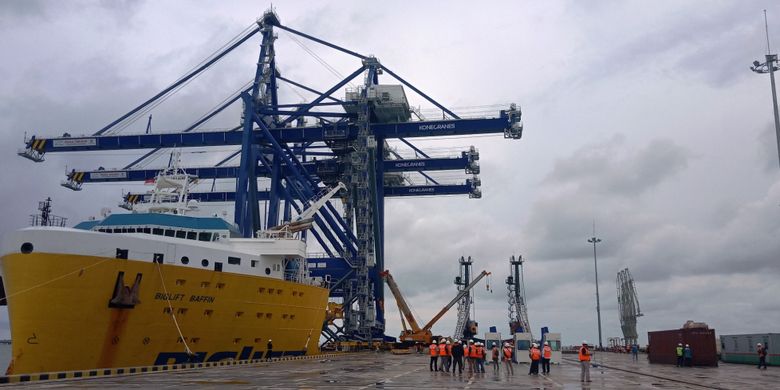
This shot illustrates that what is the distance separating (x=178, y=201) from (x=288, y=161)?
59.1ft

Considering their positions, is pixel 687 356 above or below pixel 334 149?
below

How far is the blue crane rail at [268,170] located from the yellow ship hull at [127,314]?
99.5ft

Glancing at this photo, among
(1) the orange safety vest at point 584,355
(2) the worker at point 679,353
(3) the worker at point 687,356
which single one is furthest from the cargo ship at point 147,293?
(3) the worker at point 687,356

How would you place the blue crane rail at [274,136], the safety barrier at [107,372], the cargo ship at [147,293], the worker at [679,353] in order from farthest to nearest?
the blue crane rail at [274,136], the worker at [679,353], the cargo ship at [147,293], the safety barrier at [107,372]

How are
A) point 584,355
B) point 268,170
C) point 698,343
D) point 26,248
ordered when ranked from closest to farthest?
point 584,355
point 26,248
point 698,343
point 268,170

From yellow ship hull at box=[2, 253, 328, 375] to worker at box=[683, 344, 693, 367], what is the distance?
22.1m

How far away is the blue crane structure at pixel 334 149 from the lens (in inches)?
2125

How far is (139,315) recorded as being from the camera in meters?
27.7

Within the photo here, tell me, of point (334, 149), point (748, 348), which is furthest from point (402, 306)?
point (748, 348)

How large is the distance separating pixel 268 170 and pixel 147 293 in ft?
116

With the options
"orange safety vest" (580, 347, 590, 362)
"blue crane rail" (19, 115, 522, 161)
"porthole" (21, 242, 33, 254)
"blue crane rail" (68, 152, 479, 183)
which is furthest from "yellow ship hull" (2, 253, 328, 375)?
"blue crane rail" (68, 152, 479, 183)

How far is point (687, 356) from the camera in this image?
34.5m

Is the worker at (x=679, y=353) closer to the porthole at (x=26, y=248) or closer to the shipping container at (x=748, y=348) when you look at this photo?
the shipping container at (x=748, y=348)

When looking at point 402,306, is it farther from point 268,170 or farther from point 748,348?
point 748,348
